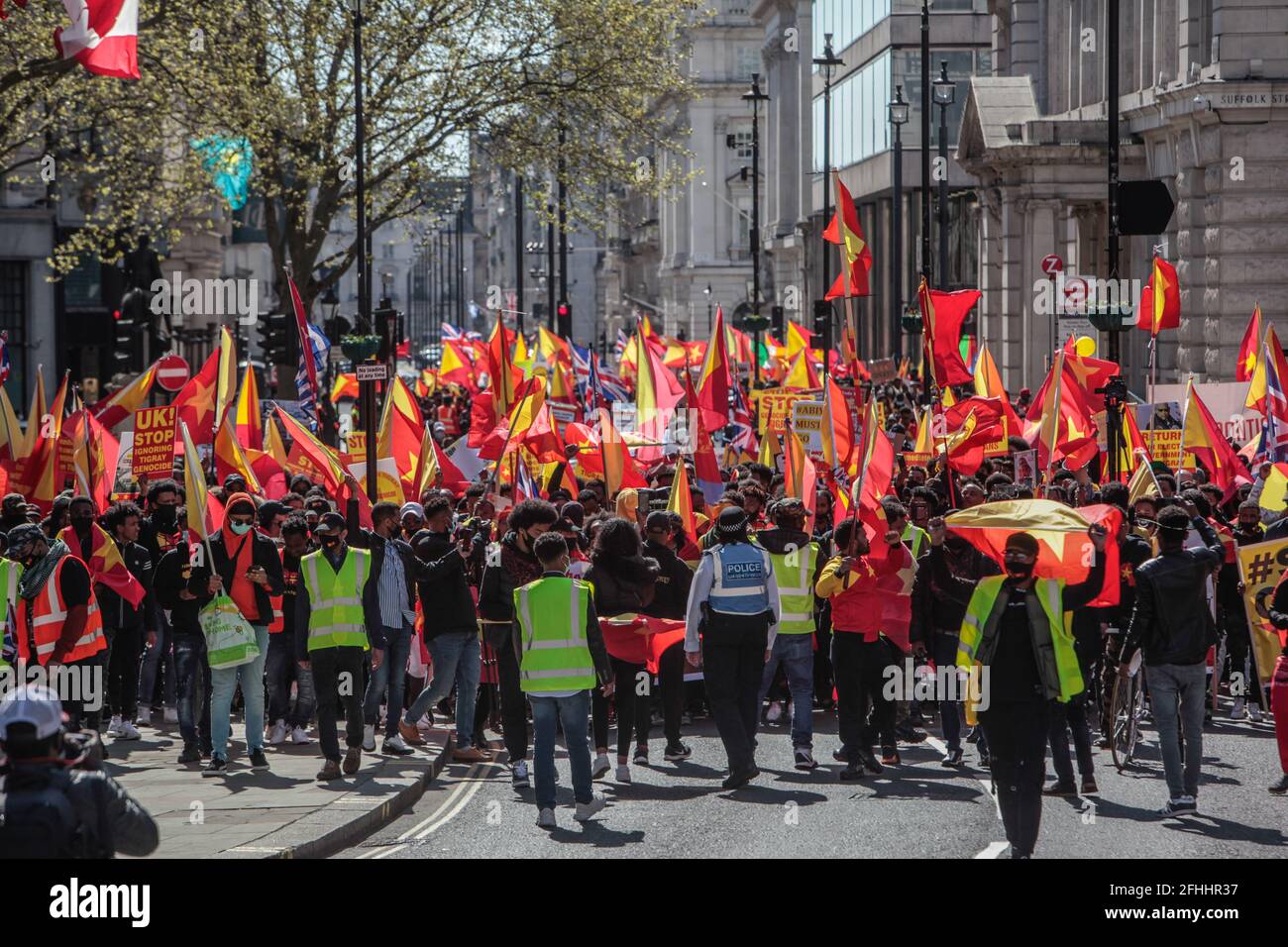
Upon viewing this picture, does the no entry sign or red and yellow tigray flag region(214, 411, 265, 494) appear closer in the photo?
red and yellow tigray flag region(214, 411, 265, 494)

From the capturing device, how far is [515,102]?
35.7m

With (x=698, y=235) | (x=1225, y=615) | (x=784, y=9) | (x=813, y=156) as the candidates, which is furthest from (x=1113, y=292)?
(x=698, y=235)

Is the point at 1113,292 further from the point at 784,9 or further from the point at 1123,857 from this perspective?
the point at 784,9

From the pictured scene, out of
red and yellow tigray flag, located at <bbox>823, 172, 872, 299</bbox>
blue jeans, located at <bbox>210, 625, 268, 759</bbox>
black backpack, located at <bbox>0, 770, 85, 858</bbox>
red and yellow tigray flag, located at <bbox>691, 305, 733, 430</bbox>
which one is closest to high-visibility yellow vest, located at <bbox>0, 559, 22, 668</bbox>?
blue jeans, located at <bbox>210, 625, 268, 759</bbox>

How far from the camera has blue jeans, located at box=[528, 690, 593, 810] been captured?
1180 centimetres

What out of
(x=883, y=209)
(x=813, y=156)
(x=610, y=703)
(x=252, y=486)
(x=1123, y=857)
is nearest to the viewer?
(x=1123, y=857)

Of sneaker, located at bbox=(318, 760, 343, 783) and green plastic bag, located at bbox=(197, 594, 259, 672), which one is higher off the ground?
green plastic bag, located at bbox=(197, 594, 259, 672)

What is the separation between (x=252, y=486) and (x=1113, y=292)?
878cm

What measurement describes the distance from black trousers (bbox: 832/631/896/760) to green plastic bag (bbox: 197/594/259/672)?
12.3 ft

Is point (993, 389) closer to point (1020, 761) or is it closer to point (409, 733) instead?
point (409, 733)

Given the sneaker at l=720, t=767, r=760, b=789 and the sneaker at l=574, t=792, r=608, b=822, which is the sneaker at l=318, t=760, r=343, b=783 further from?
the sneaker at l=720, t=767, r=760, b=789

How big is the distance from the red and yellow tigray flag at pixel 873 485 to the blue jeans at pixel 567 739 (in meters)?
2.76

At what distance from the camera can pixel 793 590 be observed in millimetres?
14016

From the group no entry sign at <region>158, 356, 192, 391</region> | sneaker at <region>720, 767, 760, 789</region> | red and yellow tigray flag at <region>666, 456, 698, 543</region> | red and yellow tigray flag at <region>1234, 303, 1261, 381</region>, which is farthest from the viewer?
no entry sign at <region>158, 356, 192, 391</region>
